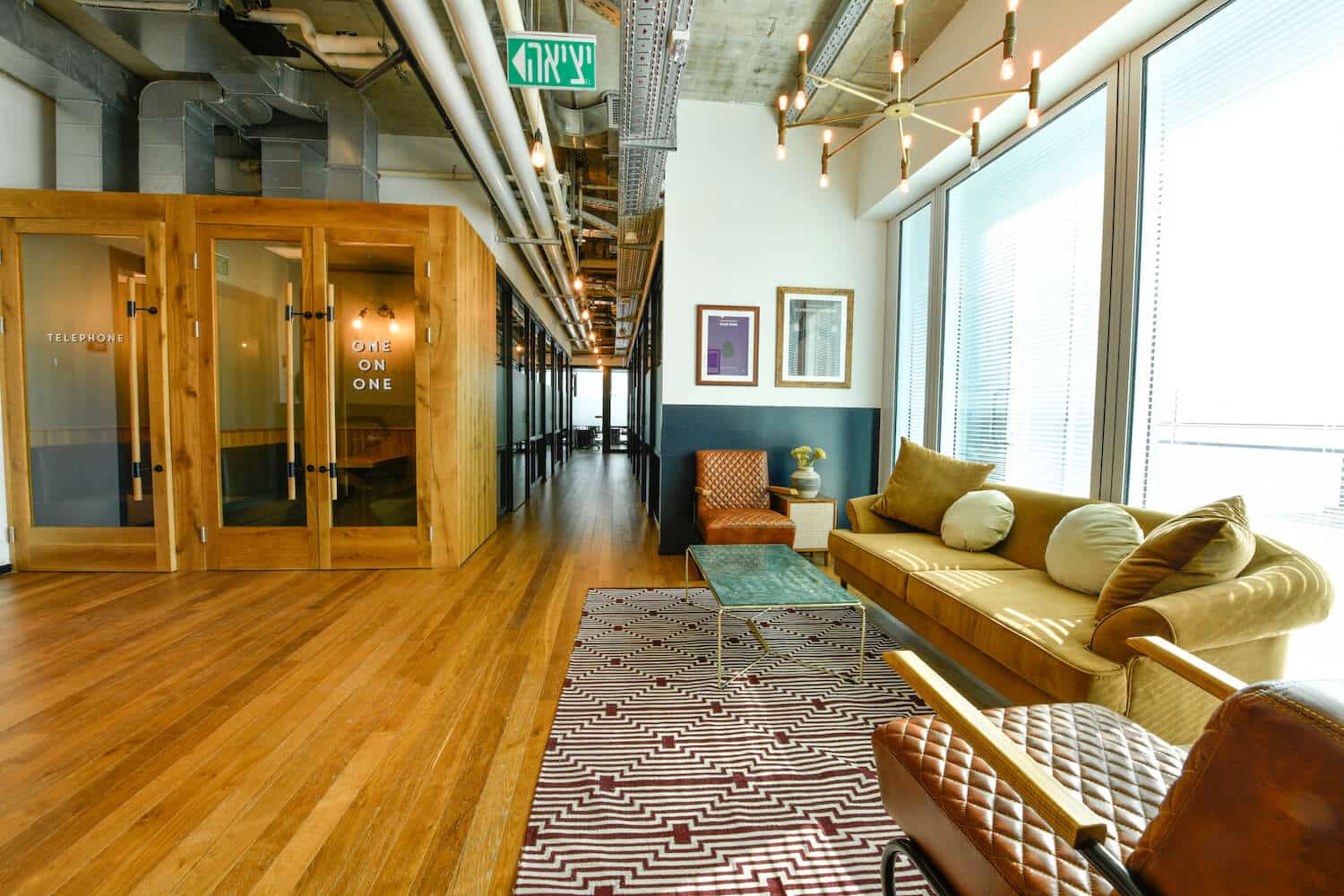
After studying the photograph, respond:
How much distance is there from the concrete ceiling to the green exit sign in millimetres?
1059

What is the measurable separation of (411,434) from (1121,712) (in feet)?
14.6

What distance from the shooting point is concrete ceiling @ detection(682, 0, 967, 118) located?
361cm

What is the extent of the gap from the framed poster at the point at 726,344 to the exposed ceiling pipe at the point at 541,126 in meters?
1.67

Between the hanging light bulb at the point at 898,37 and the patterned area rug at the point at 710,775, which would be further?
the hanging light bulb at the point at 898,37

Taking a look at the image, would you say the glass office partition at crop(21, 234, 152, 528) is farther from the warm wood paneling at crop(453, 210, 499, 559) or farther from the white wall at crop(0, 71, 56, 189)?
the warm wood paneling at crop(453, 210, 499, 559)

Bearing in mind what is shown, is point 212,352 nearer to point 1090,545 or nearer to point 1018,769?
point 1018,769

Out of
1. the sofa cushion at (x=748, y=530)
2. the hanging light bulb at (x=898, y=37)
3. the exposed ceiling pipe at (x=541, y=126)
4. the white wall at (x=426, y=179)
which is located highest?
the white wall at (x=426, y=179)

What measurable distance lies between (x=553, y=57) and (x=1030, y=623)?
11.8ft

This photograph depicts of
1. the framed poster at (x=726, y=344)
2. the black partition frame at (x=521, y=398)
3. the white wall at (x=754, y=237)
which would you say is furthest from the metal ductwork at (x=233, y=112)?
the framed poster at (x=726, y=344)

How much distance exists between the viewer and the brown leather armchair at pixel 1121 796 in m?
0.56

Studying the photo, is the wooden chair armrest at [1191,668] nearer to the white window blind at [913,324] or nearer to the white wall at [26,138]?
the white window blind at [913,324]

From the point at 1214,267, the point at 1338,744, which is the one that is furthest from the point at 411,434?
the point at 1214,267

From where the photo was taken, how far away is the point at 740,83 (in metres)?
4.53

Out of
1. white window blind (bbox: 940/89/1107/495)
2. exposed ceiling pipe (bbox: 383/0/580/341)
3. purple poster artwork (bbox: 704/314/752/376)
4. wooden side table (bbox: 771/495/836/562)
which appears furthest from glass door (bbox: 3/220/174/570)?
white window blind (bbox: 940/89/1107/495)
